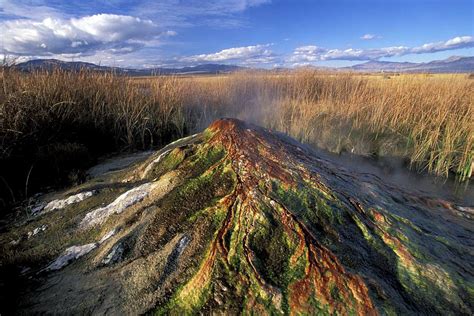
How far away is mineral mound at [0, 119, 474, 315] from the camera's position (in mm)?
1746

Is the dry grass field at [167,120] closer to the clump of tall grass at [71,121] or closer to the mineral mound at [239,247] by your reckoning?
the clump of tall grass at [71,121]

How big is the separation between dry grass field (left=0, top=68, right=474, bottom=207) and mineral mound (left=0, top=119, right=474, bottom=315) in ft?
7.27

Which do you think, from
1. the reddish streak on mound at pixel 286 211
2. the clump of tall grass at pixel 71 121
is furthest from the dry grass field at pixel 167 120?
the reddish streak on mound at pixel 286 211

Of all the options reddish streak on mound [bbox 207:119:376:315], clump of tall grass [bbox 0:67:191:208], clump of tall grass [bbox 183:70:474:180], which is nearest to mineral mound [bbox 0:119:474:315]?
reddish streak on mound [bbox 207:119:376:315]

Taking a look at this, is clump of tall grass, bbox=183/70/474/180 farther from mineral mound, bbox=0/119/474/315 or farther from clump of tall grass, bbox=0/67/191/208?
mineral mound, bbox=0/119/474/315

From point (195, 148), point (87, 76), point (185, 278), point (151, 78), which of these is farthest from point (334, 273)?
point (151, 78)

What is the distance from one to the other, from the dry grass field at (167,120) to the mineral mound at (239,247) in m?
2.22

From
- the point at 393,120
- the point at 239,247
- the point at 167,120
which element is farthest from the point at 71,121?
the point at 393,120

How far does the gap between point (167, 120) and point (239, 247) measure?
21.0 feet

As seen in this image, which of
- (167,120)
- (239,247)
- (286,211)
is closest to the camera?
(239,247)

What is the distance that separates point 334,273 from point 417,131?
6.86m

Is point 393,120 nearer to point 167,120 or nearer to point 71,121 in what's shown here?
point 167,120

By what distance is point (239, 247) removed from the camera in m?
1.94

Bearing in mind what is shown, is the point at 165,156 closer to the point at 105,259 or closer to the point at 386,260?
the point at 105,259
